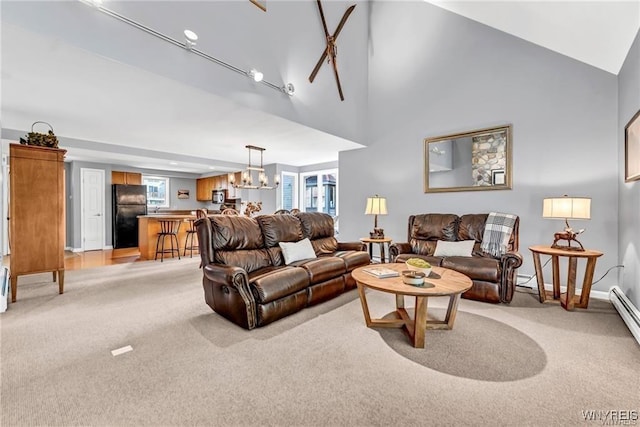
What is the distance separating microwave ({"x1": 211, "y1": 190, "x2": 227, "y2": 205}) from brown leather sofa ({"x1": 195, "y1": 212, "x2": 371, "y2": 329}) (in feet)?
18.1

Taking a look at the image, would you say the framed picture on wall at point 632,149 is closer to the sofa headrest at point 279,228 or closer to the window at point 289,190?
the sofa headrest at point 279,228

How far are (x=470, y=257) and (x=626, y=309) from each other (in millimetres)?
1366

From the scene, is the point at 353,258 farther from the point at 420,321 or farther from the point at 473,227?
the point at 473,227

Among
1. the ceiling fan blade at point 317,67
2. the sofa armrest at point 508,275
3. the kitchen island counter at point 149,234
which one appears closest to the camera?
the sofa armrest at point 508,275

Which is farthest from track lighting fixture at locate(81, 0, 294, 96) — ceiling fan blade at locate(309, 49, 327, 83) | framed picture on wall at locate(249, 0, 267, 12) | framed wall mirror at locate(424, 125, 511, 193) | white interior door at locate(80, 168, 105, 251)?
white interior door at locate(80, 168, 105, 251)

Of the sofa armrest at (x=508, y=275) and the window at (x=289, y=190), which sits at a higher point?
the window at (x=289, y=190)

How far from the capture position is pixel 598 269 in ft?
11.3

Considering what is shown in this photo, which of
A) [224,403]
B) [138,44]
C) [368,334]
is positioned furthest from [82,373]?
[138,44]

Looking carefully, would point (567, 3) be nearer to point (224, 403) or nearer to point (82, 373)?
point (224, 403)

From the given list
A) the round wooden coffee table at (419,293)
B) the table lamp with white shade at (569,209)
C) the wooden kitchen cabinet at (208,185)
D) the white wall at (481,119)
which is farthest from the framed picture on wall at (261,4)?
the wooden kitchen cabinet at (208,185)

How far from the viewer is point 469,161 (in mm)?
4383

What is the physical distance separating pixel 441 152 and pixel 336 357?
3.83m

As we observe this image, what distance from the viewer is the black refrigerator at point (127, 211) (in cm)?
752

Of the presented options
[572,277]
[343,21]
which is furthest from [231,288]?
[343,21]
